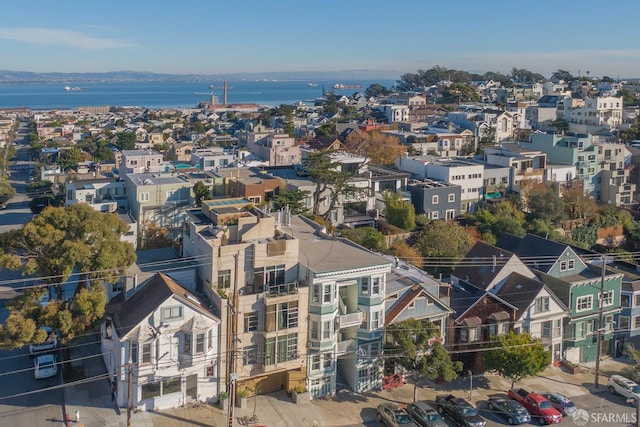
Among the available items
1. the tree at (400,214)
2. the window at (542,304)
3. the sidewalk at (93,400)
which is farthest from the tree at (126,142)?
the window at (542,304)

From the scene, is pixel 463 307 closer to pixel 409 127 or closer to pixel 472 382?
pixel 472 382

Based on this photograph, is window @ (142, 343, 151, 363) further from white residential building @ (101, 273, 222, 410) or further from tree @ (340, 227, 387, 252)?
tree @ (340, 227, 387, 252)

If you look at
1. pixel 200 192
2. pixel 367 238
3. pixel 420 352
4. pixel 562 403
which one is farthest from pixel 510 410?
pixel 200 192

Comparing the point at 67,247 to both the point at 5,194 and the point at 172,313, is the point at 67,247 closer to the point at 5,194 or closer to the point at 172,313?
the point at 172,313

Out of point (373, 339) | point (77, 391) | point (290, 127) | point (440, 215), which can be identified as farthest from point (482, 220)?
point (290, 127)

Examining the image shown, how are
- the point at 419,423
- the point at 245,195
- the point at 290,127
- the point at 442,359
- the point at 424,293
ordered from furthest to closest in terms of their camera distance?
the point at 290,127 < the point at 245,195 < the point at 424,293 < the point at 442,359 < the point at 419,423

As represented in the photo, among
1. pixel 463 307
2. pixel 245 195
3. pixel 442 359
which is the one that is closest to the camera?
pixel 442 359

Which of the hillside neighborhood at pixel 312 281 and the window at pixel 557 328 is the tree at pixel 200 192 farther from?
the window at pixel 557 328
